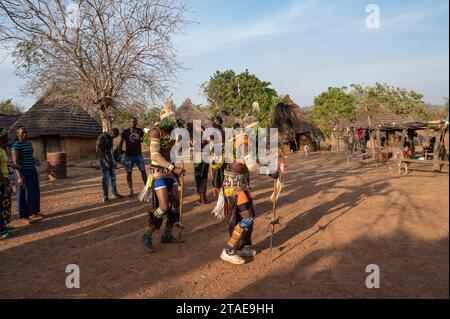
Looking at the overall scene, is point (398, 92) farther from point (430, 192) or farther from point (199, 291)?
point (199, 291)

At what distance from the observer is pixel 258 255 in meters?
4.73

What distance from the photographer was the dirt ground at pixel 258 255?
368 centimetres

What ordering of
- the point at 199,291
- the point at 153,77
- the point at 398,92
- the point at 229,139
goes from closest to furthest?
the point at 199,291
the point at 229,139
the point at 153,77
the point at 398,92

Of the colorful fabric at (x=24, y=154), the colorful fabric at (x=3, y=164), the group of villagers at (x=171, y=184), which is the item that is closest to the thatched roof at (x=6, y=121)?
the group of villagers at (x=171, y=184)

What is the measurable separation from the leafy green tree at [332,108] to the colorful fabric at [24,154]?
27.3 m

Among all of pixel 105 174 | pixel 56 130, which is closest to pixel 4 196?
pixel 105 174

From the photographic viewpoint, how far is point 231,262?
4445mm

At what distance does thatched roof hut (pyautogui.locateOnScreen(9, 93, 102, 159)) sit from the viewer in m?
21.2

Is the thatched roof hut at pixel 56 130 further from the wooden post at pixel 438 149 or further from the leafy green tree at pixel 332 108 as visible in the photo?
the leafy green tree at pixel 332 108

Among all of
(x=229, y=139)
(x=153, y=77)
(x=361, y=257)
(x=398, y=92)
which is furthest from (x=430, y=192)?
(x=398, y=92)

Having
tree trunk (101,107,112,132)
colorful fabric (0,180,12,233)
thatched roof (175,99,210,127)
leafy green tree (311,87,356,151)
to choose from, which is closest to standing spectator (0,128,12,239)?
colorful fabric (0,180,12,233)

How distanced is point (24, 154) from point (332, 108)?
2905 centimetres

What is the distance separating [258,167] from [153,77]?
10.1m

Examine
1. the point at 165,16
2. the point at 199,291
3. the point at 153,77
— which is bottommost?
the point at 199,291
